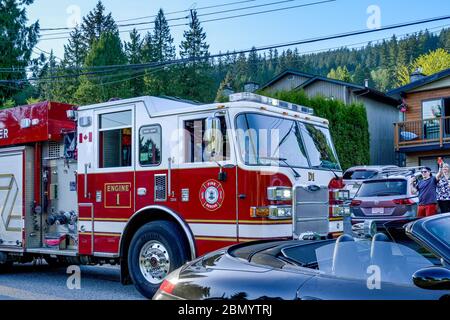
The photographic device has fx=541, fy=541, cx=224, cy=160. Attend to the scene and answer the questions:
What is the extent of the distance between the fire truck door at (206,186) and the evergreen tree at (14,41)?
2105cm

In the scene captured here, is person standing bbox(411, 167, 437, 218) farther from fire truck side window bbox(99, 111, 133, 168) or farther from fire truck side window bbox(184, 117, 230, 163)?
fire truck side window bbox(99, 111, 133, 168)

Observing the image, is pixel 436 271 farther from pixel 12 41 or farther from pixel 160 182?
pixel 12 41

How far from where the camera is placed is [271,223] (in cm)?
667

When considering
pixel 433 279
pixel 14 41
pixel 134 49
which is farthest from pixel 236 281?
pixel 134 49

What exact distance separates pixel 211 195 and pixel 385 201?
22.4 ft

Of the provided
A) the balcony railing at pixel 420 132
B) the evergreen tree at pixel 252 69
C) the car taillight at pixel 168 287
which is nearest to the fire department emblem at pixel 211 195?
the car taillight at pixel 168 287

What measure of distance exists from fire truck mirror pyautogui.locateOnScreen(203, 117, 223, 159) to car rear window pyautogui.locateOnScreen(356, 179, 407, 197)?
693cm

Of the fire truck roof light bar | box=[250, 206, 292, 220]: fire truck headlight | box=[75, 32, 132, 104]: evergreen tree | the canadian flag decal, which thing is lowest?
box=[250, 206, 292, 220]: fire truck headlight

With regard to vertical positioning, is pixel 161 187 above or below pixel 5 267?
above

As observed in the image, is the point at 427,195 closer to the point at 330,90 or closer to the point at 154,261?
the point at 154,261

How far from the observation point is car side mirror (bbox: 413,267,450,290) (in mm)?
3068

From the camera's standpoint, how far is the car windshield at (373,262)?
350cm

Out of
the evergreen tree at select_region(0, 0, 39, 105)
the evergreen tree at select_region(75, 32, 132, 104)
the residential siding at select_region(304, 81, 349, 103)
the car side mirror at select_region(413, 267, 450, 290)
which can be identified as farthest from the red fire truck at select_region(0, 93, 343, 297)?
the evergreen tree at select_region(75, 32, 132, 104)

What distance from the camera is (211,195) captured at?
275 inches
